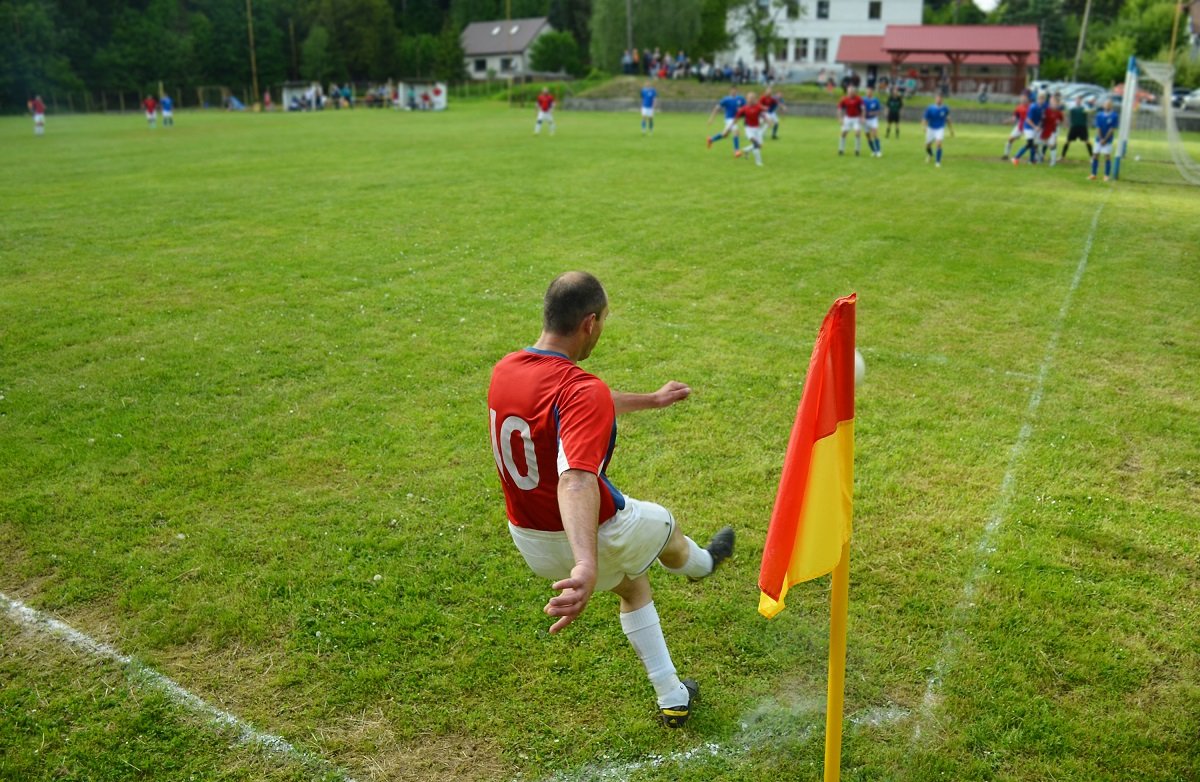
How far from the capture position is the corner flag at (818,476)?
3504mm

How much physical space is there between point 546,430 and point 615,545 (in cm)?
69

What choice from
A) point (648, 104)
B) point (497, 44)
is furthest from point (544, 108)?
point (497, 44)

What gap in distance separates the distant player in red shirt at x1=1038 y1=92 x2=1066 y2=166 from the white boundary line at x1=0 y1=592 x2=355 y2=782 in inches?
1076

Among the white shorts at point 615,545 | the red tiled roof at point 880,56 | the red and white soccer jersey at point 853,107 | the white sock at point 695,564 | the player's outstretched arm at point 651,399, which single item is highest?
the red tiled roof at point 880,56

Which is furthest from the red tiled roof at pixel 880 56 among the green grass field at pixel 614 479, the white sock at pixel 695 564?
the white sock at pixel 695 564

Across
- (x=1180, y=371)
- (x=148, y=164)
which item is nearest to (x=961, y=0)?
(x=148, y=164)

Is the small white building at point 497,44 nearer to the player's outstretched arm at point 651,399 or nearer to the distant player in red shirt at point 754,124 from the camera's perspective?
the distant player in red shirt at point 754,124

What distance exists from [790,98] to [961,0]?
54198 millimetres

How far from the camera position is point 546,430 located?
3.79 metres

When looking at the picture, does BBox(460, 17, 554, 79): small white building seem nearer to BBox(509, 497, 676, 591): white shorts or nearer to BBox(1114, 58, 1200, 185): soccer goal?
BBox(1114, 58, 1200, 185): soccer goal

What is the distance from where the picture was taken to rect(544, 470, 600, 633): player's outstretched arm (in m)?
3.22

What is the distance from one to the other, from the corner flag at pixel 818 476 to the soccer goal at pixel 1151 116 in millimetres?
23537

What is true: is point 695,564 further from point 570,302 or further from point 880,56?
point 880,56

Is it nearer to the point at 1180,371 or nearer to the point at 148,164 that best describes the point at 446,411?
the point at 1180,371
